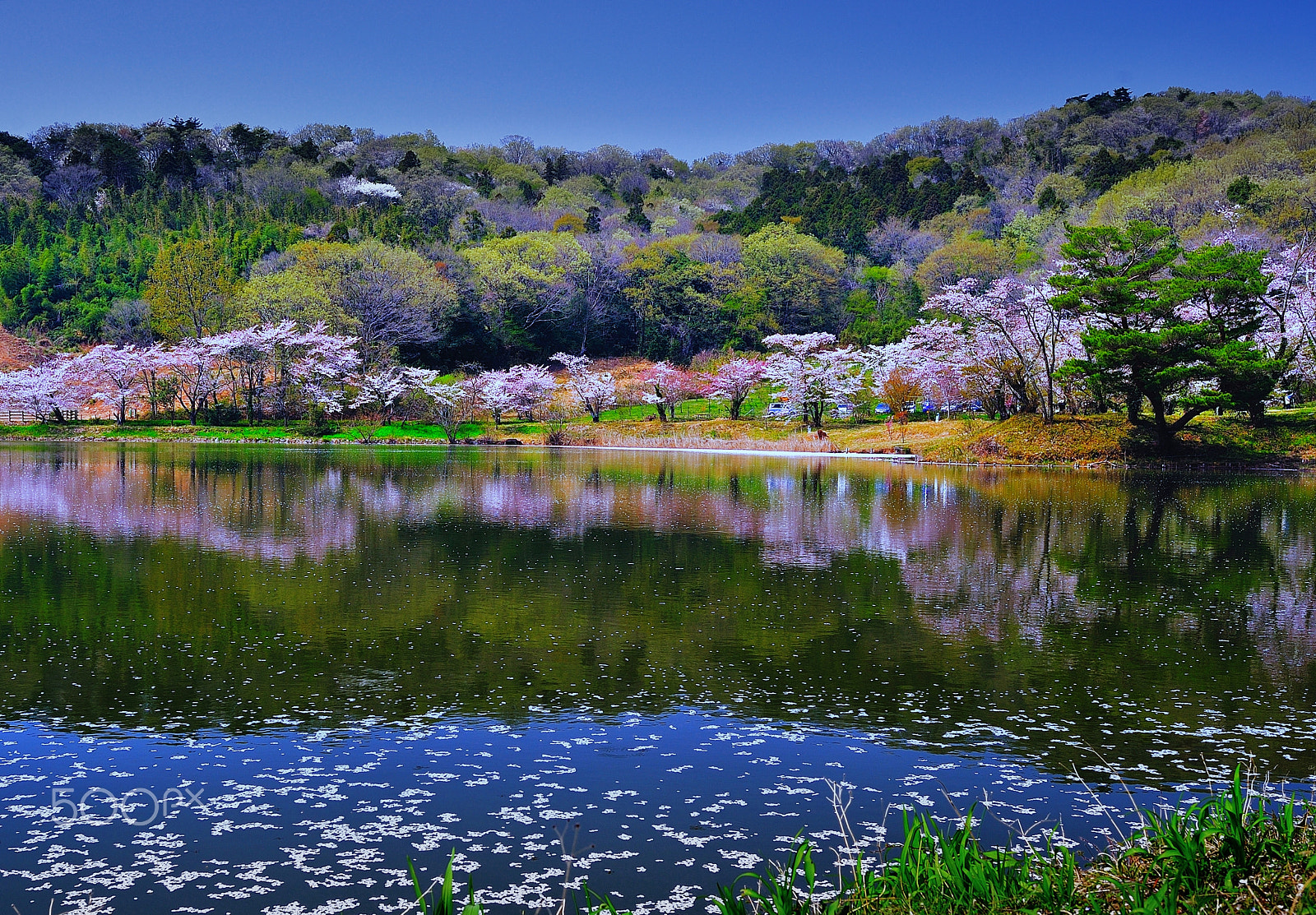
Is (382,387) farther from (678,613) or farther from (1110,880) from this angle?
(1110,880)

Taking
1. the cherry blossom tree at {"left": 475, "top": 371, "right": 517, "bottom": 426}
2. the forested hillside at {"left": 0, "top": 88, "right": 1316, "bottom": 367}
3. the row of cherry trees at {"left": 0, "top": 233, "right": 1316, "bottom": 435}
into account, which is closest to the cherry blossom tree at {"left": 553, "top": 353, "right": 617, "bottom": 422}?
the row of cherry trees at {"left": 0, "top": 233, "right": 1316, "bottom": 435}

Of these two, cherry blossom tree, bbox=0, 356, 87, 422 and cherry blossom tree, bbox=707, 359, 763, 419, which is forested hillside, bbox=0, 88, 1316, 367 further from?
cherry blossom tree, bbox=707, 359, 763, 419

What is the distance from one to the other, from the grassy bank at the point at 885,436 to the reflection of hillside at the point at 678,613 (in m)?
14.4

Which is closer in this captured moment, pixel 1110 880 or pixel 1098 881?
pixel 1110 880

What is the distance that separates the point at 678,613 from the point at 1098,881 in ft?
21.9

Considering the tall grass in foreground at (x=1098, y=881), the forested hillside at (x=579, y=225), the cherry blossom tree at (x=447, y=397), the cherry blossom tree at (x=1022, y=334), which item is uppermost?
the forested hillside at (x=579, y=225)

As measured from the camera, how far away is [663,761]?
607cm

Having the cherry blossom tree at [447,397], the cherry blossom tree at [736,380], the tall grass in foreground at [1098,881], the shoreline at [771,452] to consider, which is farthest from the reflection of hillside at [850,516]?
the cherry blossom tree at [447,397]

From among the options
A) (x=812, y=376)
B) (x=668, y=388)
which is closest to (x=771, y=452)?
(x=812, y=376)

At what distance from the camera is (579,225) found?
299 ft

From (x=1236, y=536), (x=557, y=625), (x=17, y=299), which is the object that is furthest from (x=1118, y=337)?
(x=17, y=299)

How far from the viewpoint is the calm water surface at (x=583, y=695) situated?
190 inches

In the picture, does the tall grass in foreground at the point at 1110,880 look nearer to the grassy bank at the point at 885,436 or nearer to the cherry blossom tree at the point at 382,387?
the grassy bank at the point at 885,436

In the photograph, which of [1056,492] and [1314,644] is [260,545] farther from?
[1056,492]
